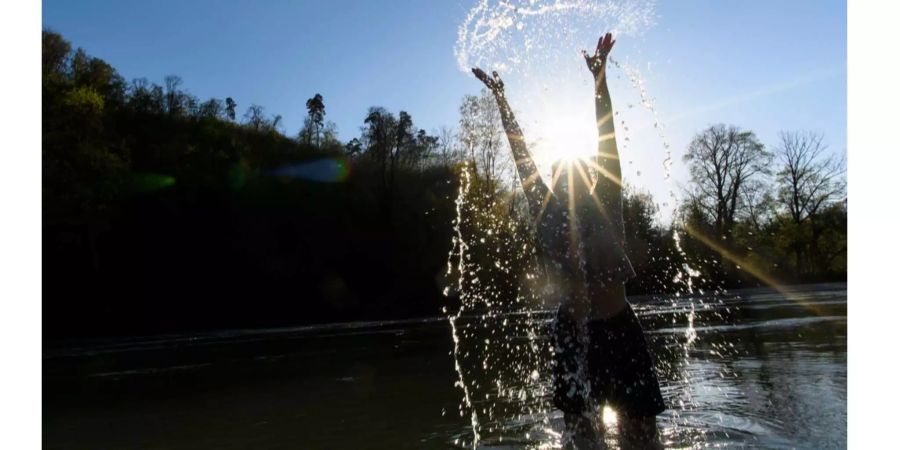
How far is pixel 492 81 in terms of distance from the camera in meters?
5.29

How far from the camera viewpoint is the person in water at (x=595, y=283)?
165 inches

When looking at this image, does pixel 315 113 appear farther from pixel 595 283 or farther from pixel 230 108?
pixel 595 283

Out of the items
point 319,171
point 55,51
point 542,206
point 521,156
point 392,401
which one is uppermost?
point 55,51

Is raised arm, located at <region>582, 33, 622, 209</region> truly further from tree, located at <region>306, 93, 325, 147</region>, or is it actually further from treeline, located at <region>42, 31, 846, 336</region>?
tree, located at <region>306, 93, 325, 147</region>

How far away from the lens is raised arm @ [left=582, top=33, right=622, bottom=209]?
420cm

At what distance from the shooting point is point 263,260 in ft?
146

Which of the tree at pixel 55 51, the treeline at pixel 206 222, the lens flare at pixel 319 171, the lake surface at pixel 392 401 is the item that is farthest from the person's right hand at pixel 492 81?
the tree at pixel 55 51

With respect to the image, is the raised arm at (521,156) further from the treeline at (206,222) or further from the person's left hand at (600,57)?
the treeline at (206,222)

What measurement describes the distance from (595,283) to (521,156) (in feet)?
3.45

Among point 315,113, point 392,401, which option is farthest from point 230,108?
point 392,401

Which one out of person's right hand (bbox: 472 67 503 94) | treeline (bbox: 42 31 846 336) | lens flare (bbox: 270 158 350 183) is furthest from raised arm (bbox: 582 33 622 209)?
lens flare (bbox: 270 158 350 183)

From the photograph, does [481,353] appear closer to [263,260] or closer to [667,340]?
[667,340]

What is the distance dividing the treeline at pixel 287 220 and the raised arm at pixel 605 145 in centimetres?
1668
